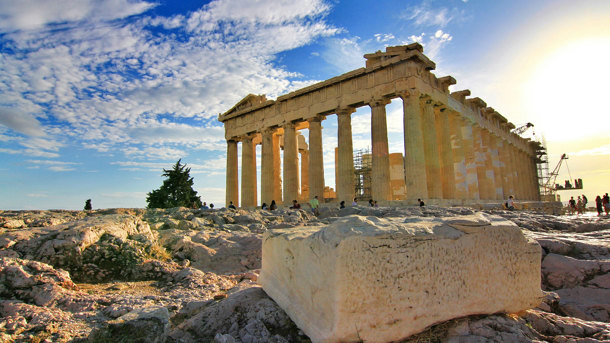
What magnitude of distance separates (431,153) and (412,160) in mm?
2180

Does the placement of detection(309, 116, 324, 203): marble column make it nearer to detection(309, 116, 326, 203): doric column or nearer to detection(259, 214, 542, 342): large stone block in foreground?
detection(309, 116, 326, 203): doric column

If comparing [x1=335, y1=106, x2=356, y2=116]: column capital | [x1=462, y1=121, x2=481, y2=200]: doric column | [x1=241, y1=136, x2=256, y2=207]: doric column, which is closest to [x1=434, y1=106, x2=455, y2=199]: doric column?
[x1=462, y1=121, x2=481, y2=200]: doric column

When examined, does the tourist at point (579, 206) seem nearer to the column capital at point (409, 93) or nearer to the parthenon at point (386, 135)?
the parthenon at point (386, 135)

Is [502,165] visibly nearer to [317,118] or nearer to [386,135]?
[386,135]

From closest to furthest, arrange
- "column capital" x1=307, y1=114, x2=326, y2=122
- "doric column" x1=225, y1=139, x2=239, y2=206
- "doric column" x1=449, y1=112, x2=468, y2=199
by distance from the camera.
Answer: "doric column" x1=449, y1=112, x2=468, y2=199, "column capital" x1=307, y1=114, x2=326, y2=122, "doric column" x1=225, y1=139, x2=239, y2=206

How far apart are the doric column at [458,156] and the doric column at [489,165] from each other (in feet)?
10.5

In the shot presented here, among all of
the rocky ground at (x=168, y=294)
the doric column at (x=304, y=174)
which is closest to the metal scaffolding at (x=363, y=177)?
the doric column at (x=304, y=174)

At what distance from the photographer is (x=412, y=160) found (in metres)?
18.6

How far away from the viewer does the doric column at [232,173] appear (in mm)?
28656

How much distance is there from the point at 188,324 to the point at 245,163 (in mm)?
25275

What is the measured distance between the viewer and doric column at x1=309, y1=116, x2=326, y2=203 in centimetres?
2262

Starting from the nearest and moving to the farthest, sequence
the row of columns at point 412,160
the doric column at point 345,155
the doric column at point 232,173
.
A: 1. the row of columns at point 412,160
2. the doric column at point 345,155
3. the doric column at point 232,173

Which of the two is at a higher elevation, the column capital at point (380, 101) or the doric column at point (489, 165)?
the column capital at point (380, 101)

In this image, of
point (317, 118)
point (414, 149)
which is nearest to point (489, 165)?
point (414, 149)
